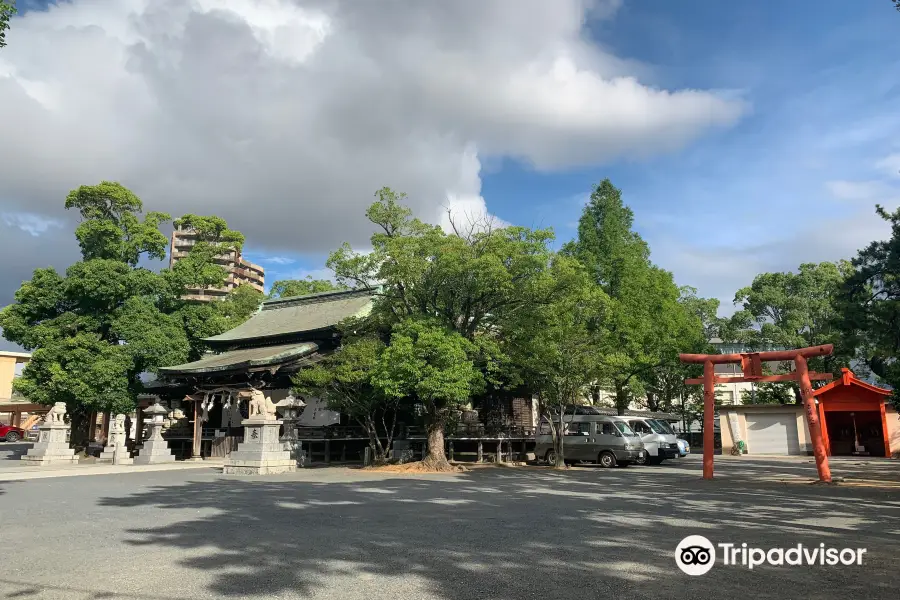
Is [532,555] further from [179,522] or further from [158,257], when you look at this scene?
[158,257]

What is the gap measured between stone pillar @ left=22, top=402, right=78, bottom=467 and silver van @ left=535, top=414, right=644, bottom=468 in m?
19.6

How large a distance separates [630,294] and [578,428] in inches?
375

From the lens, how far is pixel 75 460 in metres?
25.8

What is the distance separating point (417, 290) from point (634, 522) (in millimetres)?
13129

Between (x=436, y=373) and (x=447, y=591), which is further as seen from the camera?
(x=436, y=373)

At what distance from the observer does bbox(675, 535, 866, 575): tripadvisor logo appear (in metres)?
6.11

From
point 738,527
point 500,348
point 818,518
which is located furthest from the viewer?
point 500,348

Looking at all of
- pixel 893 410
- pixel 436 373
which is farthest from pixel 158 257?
pixel 893 410

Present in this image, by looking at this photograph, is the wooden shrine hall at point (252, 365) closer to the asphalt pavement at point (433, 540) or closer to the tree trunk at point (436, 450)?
the tree trunk at point (436, 450)

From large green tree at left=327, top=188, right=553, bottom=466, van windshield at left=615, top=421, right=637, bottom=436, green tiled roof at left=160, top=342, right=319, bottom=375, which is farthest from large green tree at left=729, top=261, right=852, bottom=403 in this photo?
green tiled roof at left=160, top=342, right=319, bottom=375

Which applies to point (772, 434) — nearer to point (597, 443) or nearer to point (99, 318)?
point (597, 443)

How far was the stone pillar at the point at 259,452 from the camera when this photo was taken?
19484mm

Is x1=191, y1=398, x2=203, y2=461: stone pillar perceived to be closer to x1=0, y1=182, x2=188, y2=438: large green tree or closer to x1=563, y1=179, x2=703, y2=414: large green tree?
x1=0, y1=182, x2=188, y2=438: large green tree

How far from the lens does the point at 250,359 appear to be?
25.1 metres
